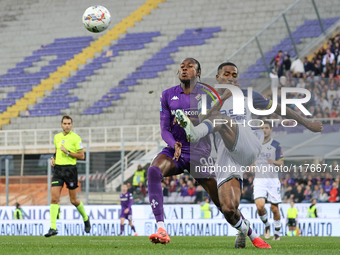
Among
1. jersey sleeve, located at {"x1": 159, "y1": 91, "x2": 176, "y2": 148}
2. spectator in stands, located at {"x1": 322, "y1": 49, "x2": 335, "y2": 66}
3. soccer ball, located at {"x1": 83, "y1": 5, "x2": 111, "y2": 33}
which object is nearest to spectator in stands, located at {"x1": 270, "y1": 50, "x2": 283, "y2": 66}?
spectator in stands, located at {"x1": 322, "y1": 49, "x2": 335, "y2": 66}

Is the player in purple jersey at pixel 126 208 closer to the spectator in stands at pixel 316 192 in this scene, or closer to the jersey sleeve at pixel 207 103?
the spectator in stands at pixel 316 192

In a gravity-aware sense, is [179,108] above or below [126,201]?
above

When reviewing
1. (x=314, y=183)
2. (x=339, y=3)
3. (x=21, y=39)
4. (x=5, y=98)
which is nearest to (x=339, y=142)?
(x=314, y=183)

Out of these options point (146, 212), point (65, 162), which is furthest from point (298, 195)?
point (65, 162)

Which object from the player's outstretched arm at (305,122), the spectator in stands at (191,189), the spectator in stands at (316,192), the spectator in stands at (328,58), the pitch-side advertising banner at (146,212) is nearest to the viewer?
the player's outstretched arm at (305,122)

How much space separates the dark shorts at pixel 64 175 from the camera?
10.7 metres

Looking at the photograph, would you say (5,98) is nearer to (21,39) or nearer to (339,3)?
(21,39)

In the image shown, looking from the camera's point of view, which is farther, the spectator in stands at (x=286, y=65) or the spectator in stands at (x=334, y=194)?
the spectator in stands at (x=286, y=65)

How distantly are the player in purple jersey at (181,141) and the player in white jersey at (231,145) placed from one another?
0.71 ft

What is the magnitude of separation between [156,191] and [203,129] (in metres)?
1.01

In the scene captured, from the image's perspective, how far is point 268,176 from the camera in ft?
40.2

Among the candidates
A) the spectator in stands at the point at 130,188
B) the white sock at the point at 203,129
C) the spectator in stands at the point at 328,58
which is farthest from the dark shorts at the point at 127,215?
the white sock at the point at 203,129

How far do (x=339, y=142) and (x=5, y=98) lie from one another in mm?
20563

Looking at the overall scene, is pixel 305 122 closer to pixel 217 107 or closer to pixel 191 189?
pixel 217 107
